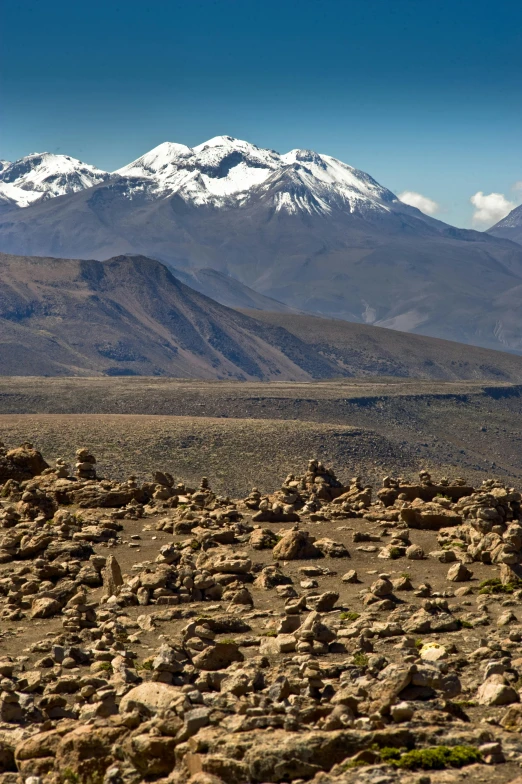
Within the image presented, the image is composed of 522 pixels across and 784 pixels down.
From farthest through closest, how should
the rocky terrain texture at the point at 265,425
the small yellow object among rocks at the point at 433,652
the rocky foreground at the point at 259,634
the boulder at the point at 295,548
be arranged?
the rocky terrain texture at the point at 265,425
the boulder at the point at 295,548
the small yellow object among rocks at the point at 433,652
the rocky foreground at the point at 259,634

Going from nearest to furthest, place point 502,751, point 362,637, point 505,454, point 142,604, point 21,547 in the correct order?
1. point 502,751
2. point 362,637
3. point 142,604
4. point 21,547
5. point 505,454

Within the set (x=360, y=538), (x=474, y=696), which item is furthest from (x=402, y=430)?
(x=474, y=696)

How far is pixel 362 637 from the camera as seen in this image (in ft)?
55.1

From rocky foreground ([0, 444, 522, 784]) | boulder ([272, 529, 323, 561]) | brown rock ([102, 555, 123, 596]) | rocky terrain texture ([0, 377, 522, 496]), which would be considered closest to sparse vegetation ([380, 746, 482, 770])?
rocky foreground ([0, 444, 522, 784])

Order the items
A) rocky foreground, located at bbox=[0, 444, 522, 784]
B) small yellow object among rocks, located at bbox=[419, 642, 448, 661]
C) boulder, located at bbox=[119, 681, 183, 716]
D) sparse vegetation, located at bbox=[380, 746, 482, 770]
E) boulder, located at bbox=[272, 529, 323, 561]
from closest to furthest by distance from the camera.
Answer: sparse vegetation, located at bbox=[380, 746, 482, 770] < rocky foreground, located at bbox=[0, 444, 522, 784] < boulder, located at bbox=[119, 681, 183, 716] < small yellow object among rocks, located at bbox=[419, 642, 448, 661] < boulder, located at bbox=[272, 529, 323, 561]

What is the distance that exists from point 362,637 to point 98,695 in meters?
4.56

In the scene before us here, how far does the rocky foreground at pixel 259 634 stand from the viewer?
11680 millimetres

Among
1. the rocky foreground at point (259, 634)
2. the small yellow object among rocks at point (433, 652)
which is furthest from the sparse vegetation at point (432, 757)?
the small yellow object among rocks at point (433, 652)

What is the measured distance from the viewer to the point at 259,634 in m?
18.2

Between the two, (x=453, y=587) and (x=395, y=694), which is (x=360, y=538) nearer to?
(x=453, y=587)

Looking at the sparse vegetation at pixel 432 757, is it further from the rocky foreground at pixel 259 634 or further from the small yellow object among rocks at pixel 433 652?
the small yellow object among rocks at pixel 433 652

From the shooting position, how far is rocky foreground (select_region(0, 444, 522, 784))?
38.3 feet

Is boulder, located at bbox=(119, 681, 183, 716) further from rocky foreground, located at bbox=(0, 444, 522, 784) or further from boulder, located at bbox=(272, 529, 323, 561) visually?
boulder, located at bbox=(272, 529, 323, 561)

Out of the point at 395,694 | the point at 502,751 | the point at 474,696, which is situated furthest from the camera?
the point at 474,696
